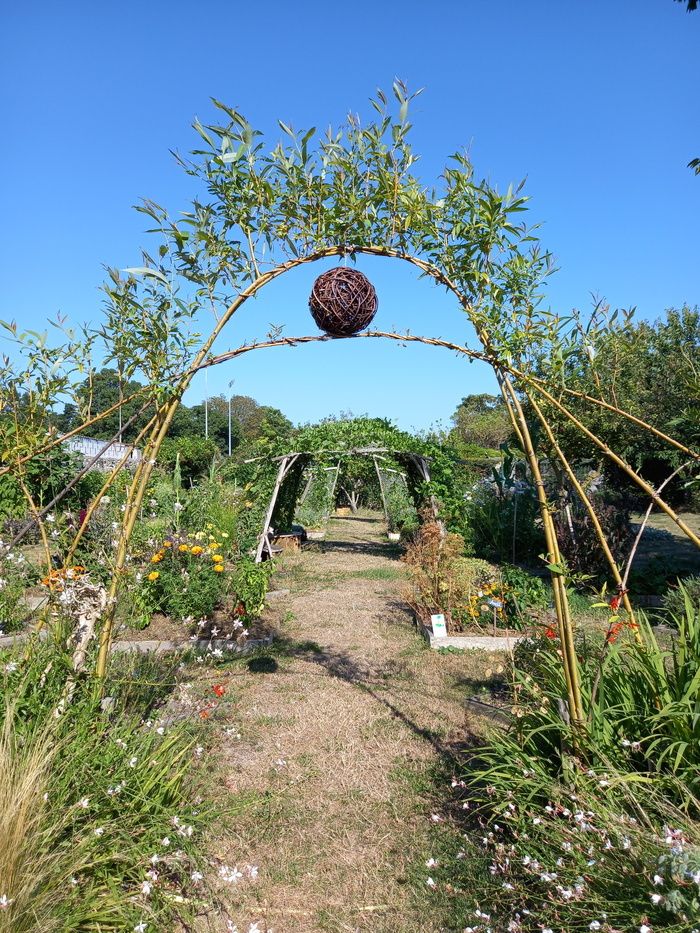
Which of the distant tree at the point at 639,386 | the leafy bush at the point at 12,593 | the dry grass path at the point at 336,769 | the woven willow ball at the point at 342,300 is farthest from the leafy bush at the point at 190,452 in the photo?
the woven willow ball at the point at 342,300

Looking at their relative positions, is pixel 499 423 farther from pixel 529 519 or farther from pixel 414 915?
pixel 414 915

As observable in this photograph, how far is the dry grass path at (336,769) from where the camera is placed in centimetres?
246

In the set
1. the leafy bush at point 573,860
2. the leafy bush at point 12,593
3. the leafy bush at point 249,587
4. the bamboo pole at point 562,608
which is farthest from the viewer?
the leafy bush at point 249,587

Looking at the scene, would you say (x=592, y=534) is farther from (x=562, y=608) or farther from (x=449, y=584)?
(x=562, y=608)

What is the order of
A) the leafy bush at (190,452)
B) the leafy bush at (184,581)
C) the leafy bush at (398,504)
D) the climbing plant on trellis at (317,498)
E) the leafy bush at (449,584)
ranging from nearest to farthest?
the leafy bush at (184,581) → the leafy bush at (449,584) → the leafy bush at (398,504) → the climbing plant on trellis at (317,498) → the leafy bush at (190,452)

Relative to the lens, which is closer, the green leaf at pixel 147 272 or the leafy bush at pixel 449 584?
the green leaf at pixel 147 272

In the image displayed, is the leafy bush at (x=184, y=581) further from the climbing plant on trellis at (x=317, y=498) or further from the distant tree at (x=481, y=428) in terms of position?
the distant tree at (x=481, y=428)

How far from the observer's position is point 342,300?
304 centimetres

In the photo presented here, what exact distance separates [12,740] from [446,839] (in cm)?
199

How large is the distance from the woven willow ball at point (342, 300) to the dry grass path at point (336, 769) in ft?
8.22

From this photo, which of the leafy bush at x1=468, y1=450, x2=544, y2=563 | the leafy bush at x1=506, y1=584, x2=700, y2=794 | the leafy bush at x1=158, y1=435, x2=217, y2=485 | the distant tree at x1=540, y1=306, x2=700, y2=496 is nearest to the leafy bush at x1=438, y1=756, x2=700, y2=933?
the leafy bush at x1=506, y1=584, x2=700, y2=794

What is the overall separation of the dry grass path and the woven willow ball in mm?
2505

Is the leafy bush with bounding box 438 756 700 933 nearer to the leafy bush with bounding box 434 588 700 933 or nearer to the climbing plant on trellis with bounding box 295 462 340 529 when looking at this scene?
the leafy bush with bounding box 434 588 700 933

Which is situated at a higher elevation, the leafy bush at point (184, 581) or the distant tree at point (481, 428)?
the distant tree at point (481, 428)
